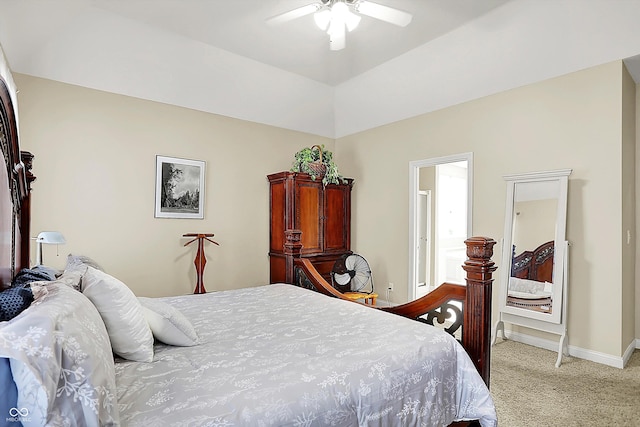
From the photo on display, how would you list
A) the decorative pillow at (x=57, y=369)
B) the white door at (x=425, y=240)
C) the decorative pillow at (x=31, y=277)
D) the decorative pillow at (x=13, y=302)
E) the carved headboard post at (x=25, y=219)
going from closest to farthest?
the decorative pillow at (x=57, y=369), the decorative pillow at (x=13, y=302), the decorative pillow at (x=31, y=277), the carved headboard post at (x=25, y=219), the white door at (x=425, y=240)

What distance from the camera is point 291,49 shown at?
13.2ft

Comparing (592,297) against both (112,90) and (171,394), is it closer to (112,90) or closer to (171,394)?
(171,394)

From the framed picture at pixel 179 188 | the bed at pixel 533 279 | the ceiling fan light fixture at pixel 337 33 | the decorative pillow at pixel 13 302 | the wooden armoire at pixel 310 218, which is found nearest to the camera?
the decorative pillow at pixel 13 302

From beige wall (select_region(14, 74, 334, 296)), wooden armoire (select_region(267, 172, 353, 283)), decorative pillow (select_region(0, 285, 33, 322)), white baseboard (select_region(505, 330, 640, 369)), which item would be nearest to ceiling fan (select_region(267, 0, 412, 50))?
beige wall (select_region(14, 74, 334, 296))

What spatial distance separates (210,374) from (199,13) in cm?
333

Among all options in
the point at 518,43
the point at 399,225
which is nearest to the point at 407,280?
the point at 399,225

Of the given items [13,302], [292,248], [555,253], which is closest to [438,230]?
[555,253]

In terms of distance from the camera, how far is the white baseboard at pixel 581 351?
9.95ft

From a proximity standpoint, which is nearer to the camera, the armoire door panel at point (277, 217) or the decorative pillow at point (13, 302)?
the decorative pillow at point (13, 302)

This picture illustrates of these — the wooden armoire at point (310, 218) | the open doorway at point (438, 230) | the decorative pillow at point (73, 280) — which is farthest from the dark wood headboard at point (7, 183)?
the open doorway at point (438, 230)

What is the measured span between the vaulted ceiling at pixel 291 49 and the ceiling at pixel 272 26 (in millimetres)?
13

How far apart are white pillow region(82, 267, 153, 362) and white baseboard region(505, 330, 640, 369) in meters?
3.66

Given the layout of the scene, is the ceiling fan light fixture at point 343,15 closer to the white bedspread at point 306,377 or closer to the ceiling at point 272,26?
the ceiling at point 272,26

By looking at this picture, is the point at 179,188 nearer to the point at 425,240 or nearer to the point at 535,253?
the point at 535,253
